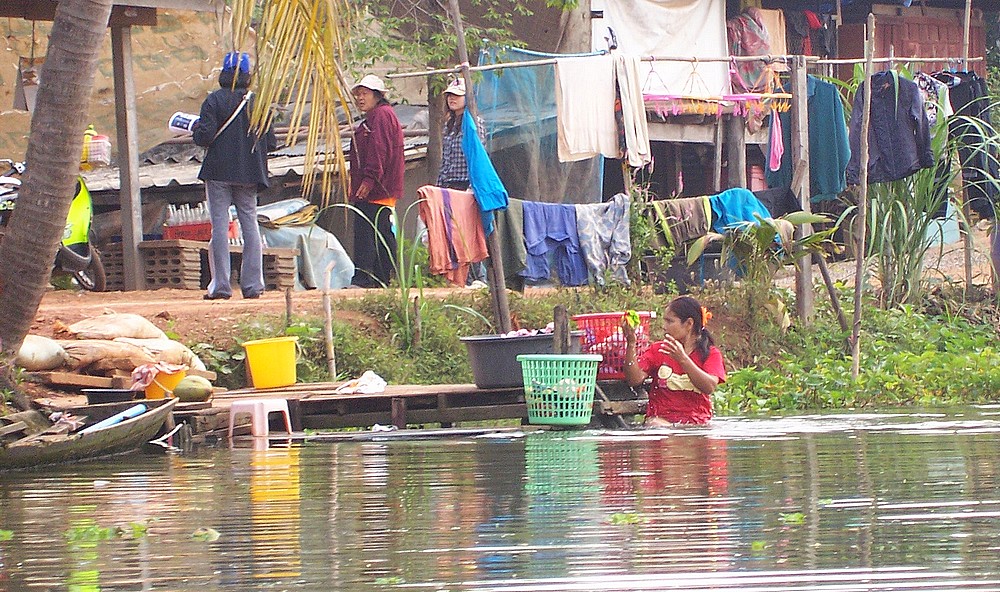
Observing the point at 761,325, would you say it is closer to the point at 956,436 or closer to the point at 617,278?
the point at 617,278

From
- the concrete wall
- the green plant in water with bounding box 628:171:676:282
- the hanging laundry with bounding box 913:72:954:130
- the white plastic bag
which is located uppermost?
the concrete wall

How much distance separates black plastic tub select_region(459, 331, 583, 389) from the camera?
10336mm

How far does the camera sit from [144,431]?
29.8ft

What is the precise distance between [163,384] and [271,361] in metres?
1.26

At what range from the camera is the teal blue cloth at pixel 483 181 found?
1309 centimetres

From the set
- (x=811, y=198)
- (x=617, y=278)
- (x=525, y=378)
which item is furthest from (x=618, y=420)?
(x=811, y=198)

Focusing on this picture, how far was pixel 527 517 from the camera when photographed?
5.76 metres

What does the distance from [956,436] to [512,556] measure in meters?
5.08

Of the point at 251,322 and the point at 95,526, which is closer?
the point at 95,526

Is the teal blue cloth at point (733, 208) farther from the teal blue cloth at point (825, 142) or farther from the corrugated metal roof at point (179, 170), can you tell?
the corrugated metal roof at point (179, 170)

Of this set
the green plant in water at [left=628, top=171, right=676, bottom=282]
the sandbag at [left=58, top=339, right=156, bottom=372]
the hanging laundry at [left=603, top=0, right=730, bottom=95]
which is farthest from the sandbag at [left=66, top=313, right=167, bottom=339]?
the hanging laundry at [left=603, top=0, right=730, bottom=95]

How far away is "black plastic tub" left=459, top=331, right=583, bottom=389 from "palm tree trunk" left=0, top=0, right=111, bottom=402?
2876 millimetres

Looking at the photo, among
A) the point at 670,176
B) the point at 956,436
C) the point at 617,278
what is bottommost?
the point at 956,436

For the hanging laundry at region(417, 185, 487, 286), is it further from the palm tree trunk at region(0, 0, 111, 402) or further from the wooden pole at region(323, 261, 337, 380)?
the palm tree trunk at region(0, 0, 111, 402)
